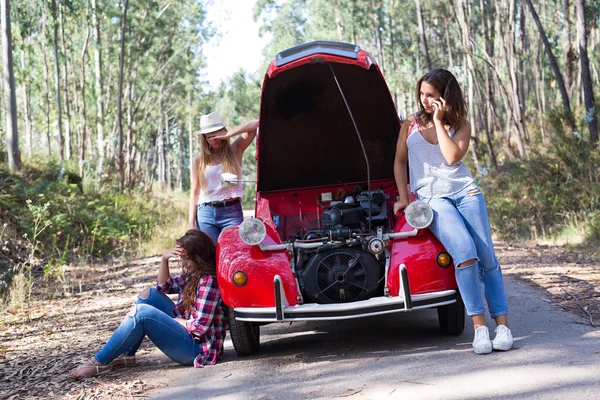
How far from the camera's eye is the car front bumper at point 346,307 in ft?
17.5

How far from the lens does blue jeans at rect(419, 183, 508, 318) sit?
5.29 metres

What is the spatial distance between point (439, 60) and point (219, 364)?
162ft

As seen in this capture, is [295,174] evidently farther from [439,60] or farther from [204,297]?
[439,60]

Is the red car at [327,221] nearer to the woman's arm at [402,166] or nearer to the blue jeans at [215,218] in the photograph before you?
the woman's arm at [402,166]

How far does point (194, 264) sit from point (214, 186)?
4.09 ft

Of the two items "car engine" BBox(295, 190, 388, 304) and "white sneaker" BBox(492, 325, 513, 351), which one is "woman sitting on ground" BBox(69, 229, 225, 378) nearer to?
"car engine" BBox(295, 190, 388, 304)

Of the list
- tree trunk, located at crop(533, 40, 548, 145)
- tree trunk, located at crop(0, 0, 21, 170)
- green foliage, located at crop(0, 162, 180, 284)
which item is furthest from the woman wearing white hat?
tree trunk, located at crop(533, 40, 548, 145)

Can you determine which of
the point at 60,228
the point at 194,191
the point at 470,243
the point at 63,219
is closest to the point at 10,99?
the point at 63,219

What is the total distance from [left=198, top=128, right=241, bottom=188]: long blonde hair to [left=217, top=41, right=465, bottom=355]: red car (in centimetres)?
27

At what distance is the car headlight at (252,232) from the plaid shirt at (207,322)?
1.52 feet

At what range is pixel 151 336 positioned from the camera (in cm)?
557

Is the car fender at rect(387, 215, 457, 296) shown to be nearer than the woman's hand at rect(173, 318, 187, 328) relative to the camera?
Yes

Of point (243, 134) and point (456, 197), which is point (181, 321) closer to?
point (243, 134)

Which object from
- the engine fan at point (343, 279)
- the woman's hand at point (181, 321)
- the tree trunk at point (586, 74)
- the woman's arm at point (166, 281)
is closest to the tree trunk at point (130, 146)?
the tree trunk at point (586, 74)
